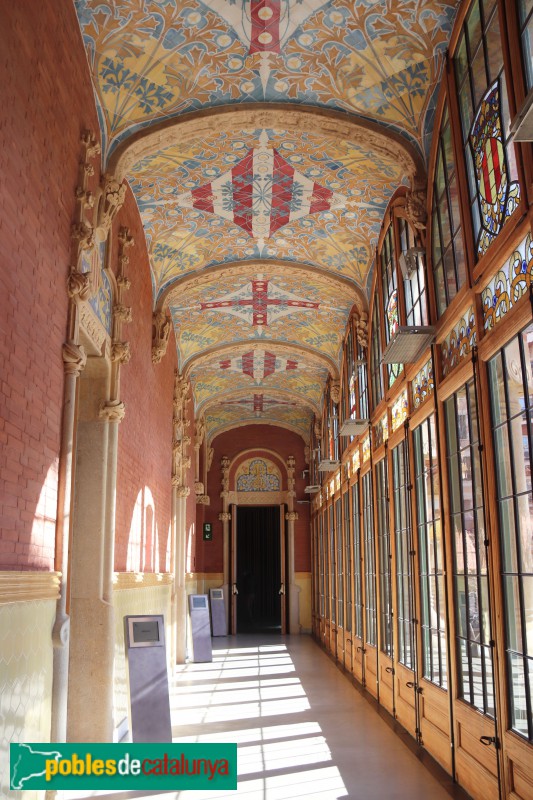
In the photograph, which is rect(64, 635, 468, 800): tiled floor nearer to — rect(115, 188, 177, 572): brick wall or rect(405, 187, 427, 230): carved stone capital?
rect(115, 188, 177, 572): brick wall

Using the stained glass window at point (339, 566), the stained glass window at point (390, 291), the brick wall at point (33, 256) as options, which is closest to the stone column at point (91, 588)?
the brick wall at point (33, 256)

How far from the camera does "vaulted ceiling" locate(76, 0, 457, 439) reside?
245 inches

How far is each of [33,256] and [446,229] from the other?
11.9 ft

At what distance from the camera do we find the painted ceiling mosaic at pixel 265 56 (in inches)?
240

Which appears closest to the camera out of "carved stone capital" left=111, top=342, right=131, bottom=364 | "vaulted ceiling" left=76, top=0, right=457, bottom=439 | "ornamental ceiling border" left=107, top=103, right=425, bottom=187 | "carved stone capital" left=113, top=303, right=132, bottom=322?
"vaulted ceiling" left=76, top=0, right=457, bottom=439

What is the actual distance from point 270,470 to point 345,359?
9070 mm

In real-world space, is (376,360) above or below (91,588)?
above

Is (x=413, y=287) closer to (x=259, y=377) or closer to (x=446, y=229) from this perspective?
(x=446, y=229)

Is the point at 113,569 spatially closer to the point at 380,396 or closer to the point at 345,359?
the point at 380,396

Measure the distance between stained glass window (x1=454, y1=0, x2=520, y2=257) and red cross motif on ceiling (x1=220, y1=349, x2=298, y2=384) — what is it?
10.0m

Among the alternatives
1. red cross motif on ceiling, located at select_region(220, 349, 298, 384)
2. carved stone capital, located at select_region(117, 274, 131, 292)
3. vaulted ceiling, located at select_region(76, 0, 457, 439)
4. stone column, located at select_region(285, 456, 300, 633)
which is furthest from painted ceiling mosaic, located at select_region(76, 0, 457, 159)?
stone column, located at select_region(285, 456, 300, 633)

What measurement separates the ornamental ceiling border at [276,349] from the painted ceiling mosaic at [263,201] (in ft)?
12.3

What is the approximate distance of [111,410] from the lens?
736cm

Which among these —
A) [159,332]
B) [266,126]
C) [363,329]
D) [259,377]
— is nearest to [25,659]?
[266,126]
